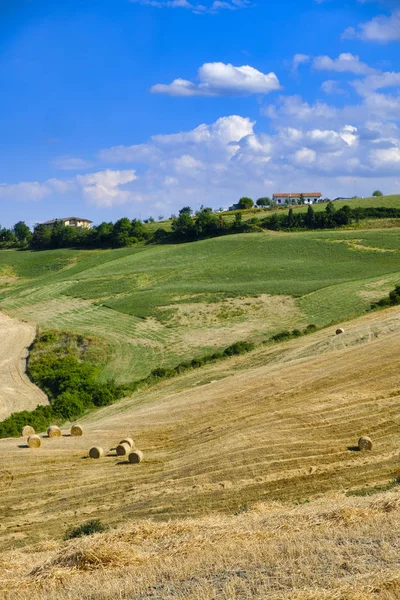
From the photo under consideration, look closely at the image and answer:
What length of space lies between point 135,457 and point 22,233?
133764mm

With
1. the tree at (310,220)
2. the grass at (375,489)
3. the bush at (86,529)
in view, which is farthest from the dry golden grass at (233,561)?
the tree at (310,220)

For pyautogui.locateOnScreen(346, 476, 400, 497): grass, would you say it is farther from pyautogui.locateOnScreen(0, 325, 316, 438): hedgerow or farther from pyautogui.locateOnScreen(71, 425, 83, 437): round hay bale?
pyautogui.locateOnScreen(0, 325, 316, 438): hedgerow

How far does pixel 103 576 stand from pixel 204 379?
26.4 meters

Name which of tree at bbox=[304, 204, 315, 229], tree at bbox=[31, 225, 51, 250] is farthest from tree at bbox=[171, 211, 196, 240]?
tree at bbox=[31, 225, 51, 250]

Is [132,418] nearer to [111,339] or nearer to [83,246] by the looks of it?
[111,339]

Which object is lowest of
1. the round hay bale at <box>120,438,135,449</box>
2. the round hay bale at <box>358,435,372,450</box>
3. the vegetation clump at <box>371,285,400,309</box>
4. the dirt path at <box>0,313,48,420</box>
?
the dirt path at <box>0,313,48,420</box>

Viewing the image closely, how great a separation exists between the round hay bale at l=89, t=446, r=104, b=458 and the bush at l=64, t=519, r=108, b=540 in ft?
18.1

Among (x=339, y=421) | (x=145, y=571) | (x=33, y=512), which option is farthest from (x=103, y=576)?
(x=339, y=421)

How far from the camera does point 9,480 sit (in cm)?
2472

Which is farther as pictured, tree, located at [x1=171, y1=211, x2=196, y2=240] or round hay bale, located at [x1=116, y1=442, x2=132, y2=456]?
tree, located at [x1=171, y1=211, x2=196, y2=240]

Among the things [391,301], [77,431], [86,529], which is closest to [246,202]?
[391,301]

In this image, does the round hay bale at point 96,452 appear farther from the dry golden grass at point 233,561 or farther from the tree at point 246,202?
the tree at point 246,202

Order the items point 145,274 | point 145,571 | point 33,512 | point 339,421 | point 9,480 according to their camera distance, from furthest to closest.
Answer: point 145,274 → point 339,421 → point 9,480 → point 33,512 → point 145,571

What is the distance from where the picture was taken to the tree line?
110688 millimetres
